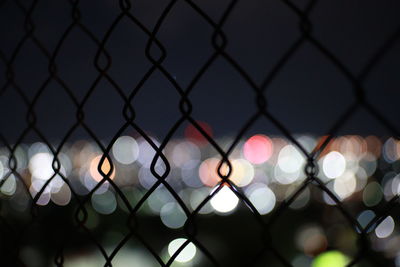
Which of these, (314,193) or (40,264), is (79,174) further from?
(40,264)

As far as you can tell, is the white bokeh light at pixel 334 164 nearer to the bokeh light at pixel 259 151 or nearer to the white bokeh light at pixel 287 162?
the white bokeh light at pixel 287 162

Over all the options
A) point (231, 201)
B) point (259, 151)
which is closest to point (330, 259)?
point (231, 201)

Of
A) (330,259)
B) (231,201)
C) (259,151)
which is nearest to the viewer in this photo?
(330,259)

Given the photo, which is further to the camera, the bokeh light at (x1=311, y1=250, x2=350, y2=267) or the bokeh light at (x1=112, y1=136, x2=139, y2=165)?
the bokeh light at (x1=112, y1=136, x2=139, y2=165)

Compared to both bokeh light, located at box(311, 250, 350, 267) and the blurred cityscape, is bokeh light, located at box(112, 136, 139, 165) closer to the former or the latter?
the blurred cityscape

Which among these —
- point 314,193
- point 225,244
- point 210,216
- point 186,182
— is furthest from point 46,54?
point 186,182

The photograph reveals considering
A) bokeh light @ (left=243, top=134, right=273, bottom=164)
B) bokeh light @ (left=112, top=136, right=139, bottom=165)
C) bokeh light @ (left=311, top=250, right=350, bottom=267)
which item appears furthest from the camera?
bokeh light @ (left=243, top=134, right=273, bottom=164)

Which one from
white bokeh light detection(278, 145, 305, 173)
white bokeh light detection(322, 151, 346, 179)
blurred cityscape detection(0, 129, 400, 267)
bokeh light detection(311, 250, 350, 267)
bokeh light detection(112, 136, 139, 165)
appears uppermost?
bokeh light detection(112, 136, 139, 165)

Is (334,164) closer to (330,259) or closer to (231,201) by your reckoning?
(231,201)

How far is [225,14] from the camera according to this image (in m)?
1.41

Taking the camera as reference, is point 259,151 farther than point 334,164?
Yes

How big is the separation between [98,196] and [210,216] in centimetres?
1960

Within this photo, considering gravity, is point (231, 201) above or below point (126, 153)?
below

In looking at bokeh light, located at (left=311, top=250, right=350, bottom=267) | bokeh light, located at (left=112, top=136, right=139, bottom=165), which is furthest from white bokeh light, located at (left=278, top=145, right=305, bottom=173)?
bokeh light, located at (left=311, top=250, right=350, bottom=267)
